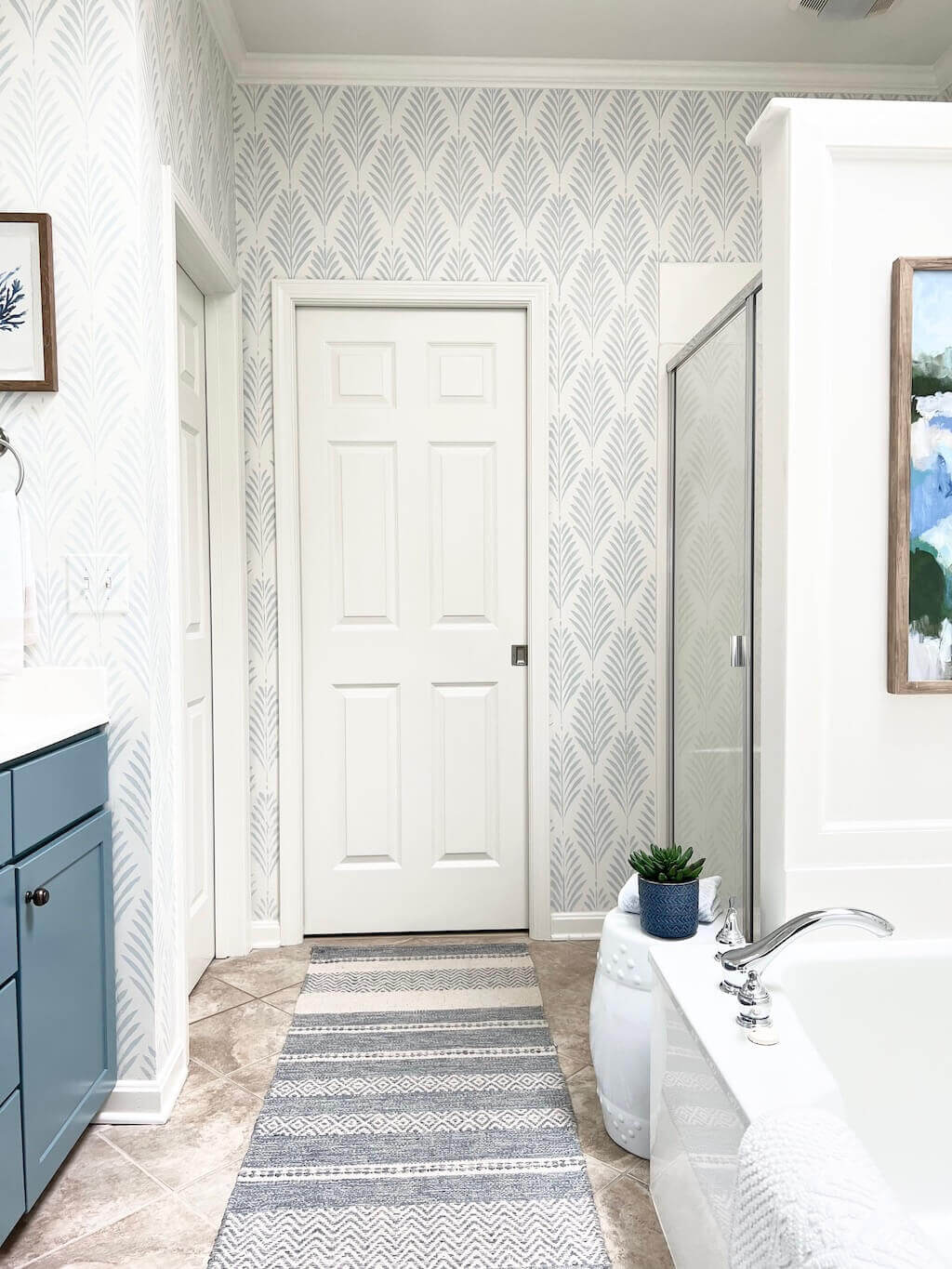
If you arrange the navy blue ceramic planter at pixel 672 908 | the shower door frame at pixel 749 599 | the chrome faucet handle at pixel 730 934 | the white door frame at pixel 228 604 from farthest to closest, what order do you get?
the white door frame at pixel 228 604
the shower door frame at pixel 749 599
the navy blue ceramic planter at pixel 672 908
the chrome faucet handle at pixel 730 934

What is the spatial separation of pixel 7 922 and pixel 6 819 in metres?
0.16

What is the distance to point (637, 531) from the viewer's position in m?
2.92

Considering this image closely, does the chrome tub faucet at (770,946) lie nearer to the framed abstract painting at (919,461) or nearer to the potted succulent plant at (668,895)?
the potted succulent plant at (668,895)

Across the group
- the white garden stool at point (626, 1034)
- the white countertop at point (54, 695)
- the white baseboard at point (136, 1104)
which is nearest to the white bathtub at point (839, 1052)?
the white garden stool at point (626, 1034)

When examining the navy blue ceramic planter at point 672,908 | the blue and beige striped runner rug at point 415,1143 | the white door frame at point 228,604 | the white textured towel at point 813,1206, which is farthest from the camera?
the white door frame at point 228,604

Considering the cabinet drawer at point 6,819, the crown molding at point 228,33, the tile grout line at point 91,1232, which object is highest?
the crown molding at point 228,33

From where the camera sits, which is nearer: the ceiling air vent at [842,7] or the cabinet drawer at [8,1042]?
the cabinet drawer at [8,1042]

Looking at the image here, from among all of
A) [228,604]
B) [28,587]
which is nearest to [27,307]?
[28,587]

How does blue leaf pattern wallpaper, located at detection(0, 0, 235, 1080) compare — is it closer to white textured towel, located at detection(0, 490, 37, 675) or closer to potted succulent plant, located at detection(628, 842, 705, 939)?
white textured towel, located at detection(0, 490, 37, 675)

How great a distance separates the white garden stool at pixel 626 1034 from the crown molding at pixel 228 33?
250 cm

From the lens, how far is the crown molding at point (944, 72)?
9.12 ft

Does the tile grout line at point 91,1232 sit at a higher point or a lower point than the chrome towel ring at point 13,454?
lower

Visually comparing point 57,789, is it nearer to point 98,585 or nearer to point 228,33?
point 98,585

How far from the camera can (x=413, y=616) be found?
2.94m
